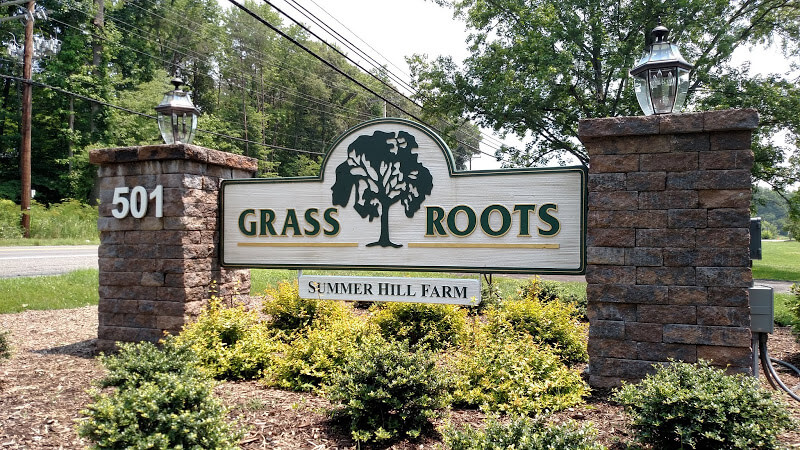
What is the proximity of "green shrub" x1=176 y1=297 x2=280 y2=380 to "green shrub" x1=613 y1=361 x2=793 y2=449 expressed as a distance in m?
2.97

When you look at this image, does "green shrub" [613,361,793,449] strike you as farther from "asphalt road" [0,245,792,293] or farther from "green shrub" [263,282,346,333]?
"asphalt road" [0,245,792,293]

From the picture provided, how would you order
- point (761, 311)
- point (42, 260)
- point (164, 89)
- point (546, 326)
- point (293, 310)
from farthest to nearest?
point (164, 89) < point (42, 260) < point (293, 310) < point (546, 326) < point (761, 311)

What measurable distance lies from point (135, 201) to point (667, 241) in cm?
481

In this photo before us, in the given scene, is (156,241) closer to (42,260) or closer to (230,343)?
(230,343)

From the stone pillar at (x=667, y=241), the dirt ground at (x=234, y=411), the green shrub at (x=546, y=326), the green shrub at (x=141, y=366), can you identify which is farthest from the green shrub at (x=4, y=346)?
the stone pillar at (x=667, y=241)

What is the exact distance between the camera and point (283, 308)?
563cm

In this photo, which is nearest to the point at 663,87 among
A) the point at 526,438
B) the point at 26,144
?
the point at 526,438

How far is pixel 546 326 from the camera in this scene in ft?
16.9

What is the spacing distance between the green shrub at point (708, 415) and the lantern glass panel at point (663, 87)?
207 cm

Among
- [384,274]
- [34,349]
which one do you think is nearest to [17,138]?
[34,349]

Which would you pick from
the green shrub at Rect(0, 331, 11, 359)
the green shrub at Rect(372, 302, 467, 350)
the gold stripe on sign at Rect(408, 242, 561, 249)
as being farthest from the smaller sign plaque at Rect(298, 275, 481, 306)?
the green shrub at Rect(0, 331, 11, 359)

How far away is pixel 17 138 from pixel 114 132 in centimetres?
450

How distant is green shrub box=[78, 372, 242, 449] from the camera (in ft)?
8.20

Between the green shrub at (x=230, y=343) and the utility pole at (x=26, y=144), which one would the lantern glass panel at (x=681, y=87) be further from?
the utility pole at (x=26, y=144)
